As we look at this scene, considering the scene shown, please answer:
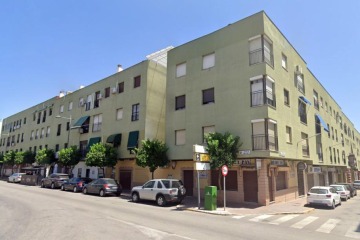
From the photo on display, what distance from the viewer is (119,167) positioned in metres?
29.7

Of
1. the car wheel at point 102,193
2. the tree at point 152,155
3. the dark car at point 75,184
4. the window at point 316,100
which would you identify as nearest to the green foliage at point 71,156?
the dark car at point 75,184

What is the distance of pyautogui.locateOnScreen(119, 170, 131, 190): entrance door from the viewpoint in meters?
28.5

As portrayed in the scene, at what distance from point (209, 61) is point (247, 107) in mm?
5549

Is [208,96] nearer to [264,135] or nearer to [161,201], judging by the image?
[264,135]

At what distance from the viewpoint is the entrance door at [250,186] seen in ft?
64.4

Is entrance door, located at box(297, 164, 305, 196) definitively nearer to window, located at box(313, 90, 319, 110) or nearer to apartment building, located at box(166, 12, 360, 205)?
apartment building, located at box(166, 12, 360, 205)

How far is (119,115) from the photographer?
30.0m

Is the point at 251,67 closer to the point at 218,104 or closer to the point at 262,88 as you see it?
the point at 262,88

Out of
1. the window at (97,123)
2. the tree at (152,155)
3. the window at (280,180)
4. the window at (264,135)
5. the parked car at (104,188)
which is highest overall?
the window at (97,123)

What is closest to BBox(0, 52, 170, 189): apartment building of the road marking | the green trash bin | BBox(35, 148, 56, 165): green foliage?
BBox(35, 148, 56, 165): green foliage

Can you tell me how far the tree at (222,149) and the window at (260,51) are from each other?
591 cm

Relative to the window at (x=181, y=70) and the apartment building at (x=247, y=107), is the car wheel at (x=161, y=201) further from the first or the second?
the window at (x=181, y=70)

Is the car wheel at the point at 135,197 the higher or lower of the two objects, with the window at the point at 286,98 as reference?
lower

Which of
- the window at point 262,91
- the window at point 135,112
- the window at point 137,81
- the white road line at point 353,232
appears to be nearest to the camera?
the white road line at point 353,232
